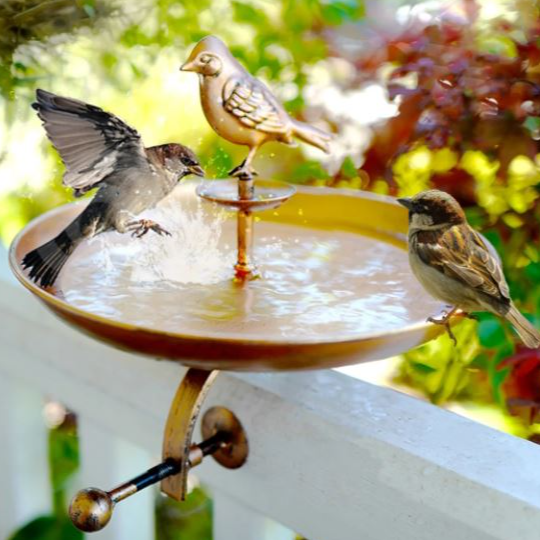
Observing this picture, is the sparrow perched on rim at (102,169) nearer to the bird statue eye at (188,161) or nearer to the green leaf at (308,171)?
the bird statue eye at (188,161)

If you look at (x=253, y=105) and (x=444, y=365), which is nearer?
(x=253, y=105)

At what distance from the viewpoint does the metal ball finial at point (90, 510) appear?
583 millimetres

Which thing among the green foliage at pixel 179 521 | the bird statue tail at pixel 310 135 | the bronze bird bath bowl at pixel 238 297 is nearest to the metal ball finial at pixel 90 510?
the bronze bird bath bowl at pixel 238 297

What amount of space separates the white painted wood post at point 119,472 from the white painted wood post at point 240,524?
14 cm

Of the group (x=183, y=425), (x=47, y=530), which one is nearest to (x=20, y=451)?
(x=47, y=530)

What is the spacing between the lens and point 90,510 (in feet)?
1.91

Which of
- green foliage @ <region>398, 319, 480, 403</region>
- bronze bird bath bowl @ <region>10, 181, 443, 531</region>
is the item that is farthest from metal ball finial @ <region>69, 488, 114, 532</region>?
green foliage @ <region>398, 319, 480, 403</region>

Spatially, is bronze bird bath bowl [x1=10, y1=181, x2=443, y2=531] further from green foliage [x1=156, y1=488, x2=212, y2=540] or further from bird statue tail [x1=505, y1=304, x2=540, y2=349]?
green foliage [x1=156, y1=488, x2=212, y2=540]

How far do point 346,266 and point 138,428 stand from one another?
36cm

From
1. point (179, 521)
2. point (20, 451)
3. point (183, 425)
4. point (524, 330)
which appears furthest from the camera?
point (179, 521)

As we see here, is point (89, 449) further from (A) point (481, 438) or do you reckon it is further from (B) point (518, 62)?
(B) point (518, 62)

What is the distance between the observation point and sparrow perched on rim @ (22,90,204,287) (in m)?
0.55

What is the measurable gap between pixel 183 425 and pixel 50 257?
7.3 inches

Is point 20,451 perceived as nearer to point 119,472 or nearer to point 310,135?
point 119,472
